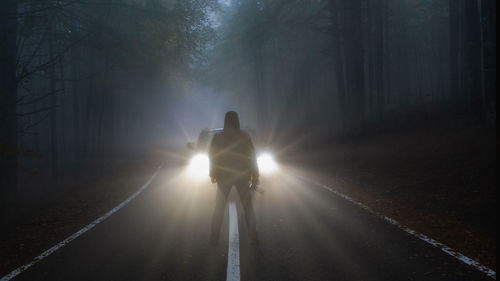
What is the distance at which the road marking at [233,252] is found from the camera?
192 inches

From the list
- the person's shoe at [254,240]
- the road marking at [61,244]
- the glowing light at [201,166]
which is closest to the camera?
the road marking at [61,244]

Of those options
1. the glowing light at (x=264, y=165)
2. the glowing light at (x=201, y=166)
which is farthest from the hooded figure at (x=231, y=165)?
the glowing light at (x=264, y=165)

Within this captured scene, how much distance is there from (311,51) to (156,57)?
23903 mm

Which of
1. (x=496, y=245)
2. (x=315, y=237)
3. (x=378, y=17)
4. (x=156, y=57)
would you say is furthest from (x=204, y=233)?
(x=378, y=17)

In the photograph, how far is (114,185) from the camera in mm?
14719

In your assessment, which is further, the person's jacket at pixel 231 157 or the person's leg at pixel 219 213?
the person's jacket at pixel 231 157

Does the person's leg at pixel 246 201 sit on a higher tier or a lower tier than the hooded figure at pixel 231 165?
lower

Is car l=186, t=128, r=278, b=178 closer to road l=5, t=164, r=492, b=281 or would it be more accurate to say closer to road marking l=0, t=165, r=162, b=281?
road marking l=0, t=165, r=162, b=281

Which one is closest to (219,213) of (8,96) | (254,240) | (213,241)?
(213,241)

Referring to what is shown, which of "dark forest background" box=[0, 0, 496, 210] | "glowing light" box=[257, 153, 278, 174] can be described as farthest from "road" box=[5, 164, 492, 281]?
"glowing light" box=[257, 153, 278, 174]

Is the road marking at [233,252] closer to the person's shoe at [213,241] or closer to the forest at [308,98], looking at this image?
the person's shoe at [213,241]

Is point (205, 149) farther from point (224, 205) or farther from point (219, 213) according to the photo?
point (219, 213)

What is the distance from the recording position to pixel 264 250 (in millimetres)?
5879

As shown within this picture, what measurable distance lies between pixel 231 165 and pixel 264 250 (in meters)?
1.52
